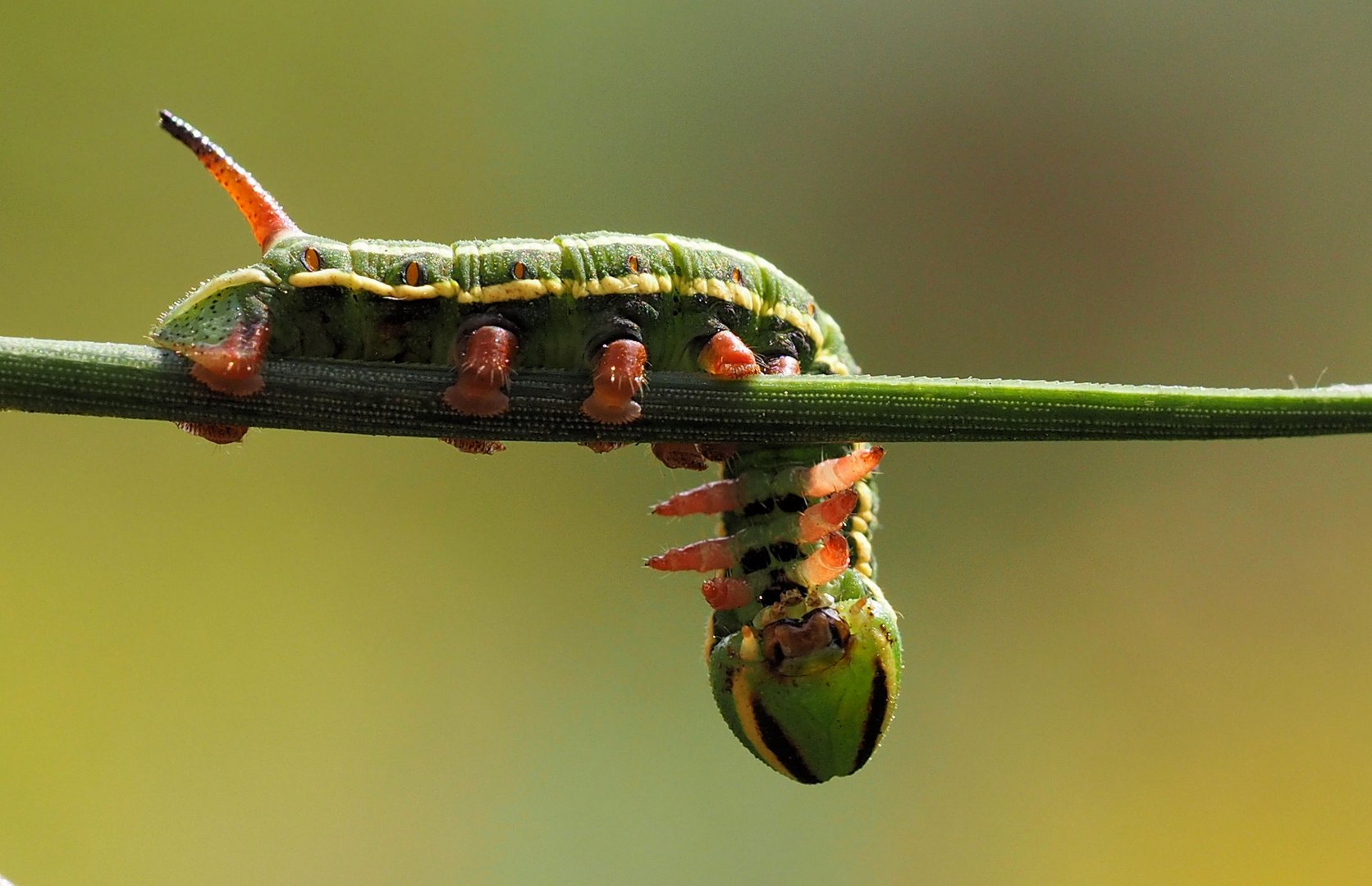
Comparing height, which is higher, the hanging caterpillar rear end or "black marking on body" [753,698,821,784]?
the hanging caterpillar rear end

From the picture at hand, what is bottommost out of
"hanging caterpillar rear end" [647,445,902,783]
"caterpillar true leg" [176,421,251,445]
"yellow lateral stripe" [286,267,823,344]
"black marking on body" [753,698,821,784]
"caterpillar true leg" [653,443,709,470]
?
"black marking on body" [753,698,821,784]

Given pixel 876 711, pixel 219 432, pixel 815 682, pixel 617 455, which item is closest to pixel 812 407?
pixel 815 682

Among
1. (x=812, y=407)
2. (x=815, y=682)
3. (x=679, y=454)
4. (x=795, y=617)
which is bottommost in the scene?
(x=815, y=682)

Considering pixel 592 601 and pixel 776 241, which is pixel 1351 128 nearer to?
pixel 776 241

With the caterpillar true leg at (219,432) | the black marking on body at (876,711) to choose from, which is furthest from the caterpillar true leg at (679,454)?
the caterpillar true leg at (219,432)

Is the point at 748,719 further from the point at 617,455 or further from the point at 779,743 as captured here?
the point at 617,455

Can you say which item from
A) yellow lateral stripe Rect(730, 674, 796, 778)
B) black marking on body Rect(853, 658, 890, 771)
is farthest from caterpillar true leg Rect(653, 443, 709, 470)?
black marking on body Rect(853, 658, 890, 771)

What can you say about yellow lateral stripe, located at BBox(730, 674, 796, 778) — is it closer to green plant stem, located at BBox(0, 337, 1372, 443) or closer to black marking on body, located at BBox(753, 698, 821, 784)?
black marking on body, located at BBox(753, 698, 821, 784)
